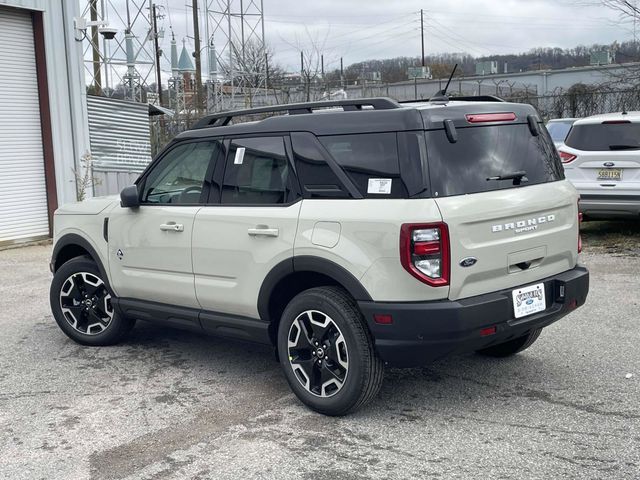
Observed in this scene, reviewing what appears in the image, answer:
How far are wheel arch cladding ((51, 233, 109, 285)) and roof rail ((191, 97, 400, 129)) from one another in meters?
1.41

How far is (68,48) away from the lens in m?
13.6

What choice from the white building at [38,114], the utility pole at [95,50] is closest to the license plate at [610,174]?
the white building at [38,114]

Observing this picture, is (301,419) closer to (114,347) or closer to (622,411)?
(622,411)

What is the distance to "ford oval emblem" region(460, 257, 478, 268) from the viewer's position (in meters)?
4.16

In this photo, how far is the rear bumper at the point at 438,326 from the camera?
4129 mm

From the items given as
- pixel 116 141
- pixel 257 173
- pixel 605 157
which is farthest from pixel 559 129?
pixel 257 173

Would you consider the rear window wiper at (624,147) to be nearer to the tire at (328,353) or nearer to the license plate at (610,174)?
the license plate at (610,174)

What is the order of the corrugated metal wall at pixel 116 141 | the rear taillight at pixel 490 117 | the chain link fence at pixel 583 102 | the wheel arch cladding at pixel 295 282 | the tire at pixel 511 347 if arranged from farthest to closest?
the chain link fence at pixel 583 102
the corrugated metal wall at pixel 116 141
the tire at pixel 511 347
the rear taillight at pixel 490 117
the wheel arch cladding at pixel 295 282

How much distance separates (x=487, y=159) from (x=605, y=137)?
6450 millimetres

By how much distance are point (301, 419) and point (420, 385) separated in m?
0.97

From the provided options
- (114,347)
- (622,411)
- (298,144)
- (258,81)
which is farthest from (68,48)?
(258,81)

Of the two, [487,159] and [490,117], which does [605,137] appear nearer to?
[490,117]

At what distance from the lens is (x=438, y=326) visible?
413 cm

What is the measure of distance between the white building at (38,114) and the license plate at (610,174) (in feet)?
29.7
